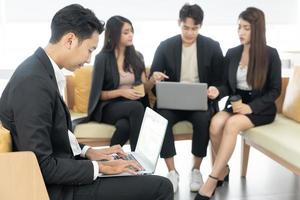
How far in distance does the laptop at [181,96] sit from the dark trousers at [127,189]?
3.77 ft

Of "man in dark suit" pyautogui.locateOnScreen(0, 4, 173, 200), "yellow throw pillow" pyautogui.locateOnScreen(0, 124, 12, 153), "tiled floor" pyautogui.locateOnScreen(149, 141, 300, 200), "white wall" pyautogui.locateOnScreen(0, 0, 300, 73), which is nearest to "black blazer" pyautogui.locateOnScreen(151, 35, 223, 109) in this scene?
"tiled floor" pyautogui.locateOnScreen(149, 141, 300, 200)

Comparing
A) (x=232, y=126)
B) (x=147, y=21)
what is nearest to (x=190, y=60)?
(x=232, y=126)

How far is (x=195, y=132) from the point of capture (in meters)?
2.95

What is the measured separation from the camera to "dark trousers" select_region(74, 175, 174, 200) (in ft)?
5.31

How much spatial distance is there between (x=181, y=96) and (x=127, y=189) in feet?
4.26

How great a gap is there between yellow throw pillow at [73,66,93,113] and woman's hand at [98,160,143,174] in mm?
1555

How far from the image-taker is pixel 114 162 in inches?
69.1

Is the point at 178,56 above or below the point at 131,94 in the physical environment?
above

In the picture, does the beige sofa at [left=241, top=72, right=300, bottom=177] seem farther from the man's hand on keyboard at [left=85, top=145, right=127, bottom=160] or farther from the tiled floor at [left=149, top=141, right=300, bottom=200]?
the man's hand on keyboard at [left=85, top=145, right=127, bottom=160]

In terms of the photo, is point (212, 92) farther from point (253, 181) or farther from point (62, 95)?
point (62, 95)

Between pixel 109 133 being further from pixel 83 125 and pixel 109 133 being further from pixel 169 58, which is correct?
pixel 169 58

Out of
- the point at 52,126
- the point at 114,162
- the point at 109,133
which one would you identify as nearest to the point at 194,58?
the point at 109,133

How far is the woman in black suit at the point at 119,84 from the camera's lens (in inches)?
114

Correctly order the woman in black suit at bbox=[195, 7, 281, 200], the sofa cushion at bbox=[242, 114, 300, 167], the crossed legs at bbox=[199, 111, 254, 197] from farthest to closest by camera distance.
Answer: the woman in black suit at bbox=[195, 7, 281, 200], the crossed legs at bbox=[199, 111, 254, 197], the sofa cushion at bbox=[242, 114, 300, 167]
